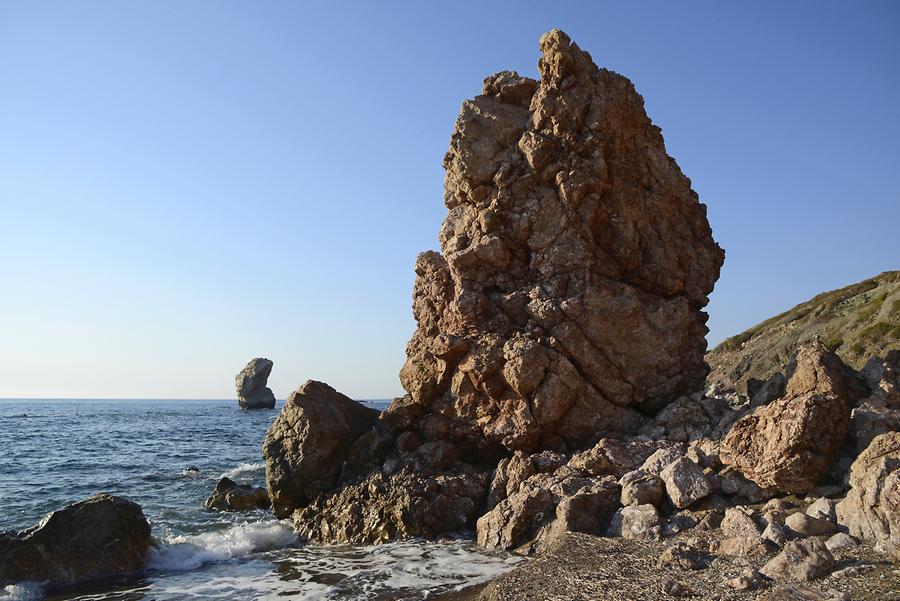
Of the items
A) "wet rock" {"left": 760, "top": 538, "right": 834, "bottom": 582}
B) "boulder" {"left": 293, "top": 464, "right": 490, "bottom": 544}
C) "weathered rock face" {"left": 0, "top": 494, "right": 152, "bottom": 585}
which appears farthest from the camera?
"boulder" {"left": 293, "top": 464, "right": 490, "bottom": 544}

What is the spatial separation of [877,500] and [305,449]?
16776 millimetres

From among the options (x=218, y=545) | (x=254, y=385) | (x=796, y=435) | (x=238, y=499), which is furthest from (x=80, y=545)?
(x=254, y=385)

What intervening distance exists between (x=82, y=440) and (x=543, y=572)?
55094 millimetres

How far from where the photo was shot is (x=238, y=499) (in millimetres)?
24047

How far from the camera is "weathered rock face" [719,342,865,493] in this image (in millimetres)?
13828

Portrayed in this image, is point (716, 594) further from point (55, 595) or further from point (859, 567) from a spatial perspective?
point (55, 595)

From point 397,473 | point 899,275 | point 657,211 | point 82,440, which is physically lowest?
point 82,440

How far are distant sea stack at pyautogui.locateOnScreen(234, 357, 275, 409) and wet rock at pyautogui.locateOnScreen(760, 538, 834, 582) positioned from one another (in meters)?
132

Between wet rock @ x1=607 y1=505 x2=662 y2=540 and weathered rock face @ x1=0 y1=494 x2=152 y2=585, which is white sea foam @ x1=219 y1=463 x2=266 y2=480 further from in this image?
wet rock @ x1=607 y1=505 x2=662 y2=540

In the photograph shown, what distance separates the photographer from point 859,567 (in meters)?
10.1

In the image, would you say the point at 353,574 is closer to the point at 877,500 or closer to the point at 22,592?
the point at 22,592

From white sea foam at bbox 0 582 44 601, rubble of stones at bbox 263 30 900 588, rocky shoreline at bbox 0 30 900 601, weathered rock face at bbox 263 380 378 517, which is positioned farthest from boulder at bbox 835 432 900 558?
white sea foam at bbox 0 582 44 601

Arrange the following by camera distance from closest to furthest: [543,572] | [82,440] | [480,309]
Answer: [543,572] → [480,309] → [82,440]

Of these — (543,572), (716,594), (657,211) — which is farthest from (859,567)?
(657,211)
